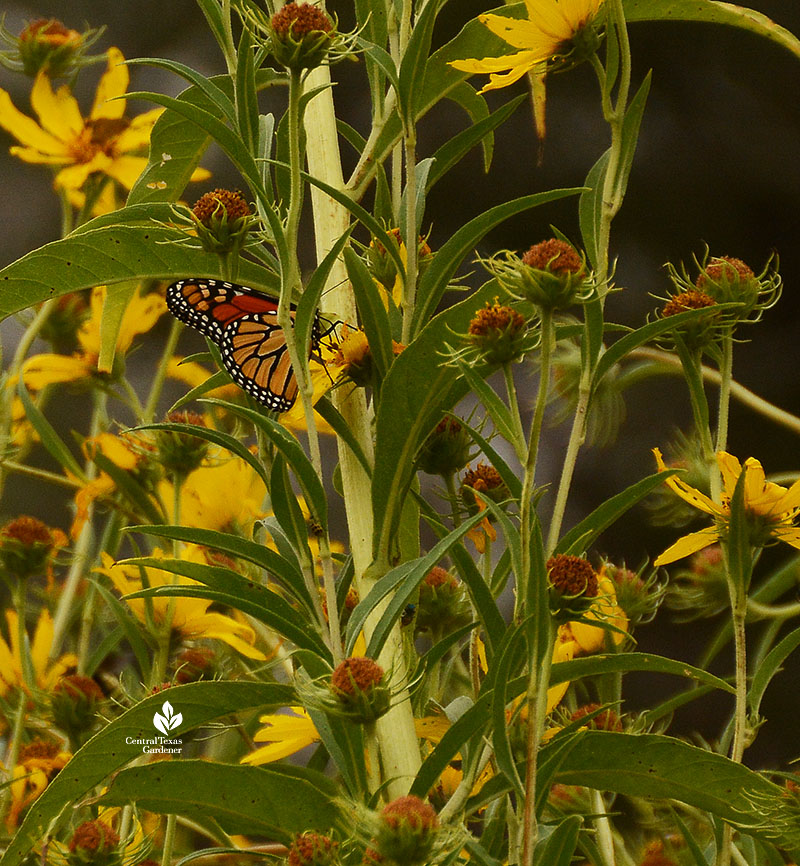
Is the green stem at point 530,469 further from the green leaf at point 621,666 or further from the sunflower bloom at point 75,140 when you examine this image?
the sunflower bloom at point 75,140

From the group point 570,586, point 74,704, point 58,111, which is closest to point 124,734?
point 570,586

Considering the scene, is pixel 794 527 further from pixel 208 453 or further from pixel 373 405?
pixel 208 453

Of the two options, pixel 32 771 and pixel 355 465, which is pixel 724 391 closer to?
pixel 355 465

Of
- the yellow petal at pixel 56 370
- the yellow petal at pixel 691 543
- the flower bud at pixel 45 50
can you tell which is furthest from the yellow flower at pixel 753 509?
the flower bud at pixel 45 50

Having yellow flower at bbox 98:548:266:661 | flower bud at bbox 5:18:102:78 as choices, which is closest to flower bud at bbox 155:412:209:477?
yellow flower at bbox 98:548:266:661

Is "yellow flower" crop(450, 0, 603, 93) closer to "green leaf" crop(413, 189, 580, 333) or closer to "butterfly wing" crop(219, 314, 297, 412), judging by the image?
"green leaf" crop(413, 189, 580, 333)

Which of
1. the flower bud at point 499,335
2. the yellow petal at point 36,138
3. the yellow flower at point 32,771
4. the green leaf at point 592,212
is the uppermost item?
the green leaf at point 592,212
